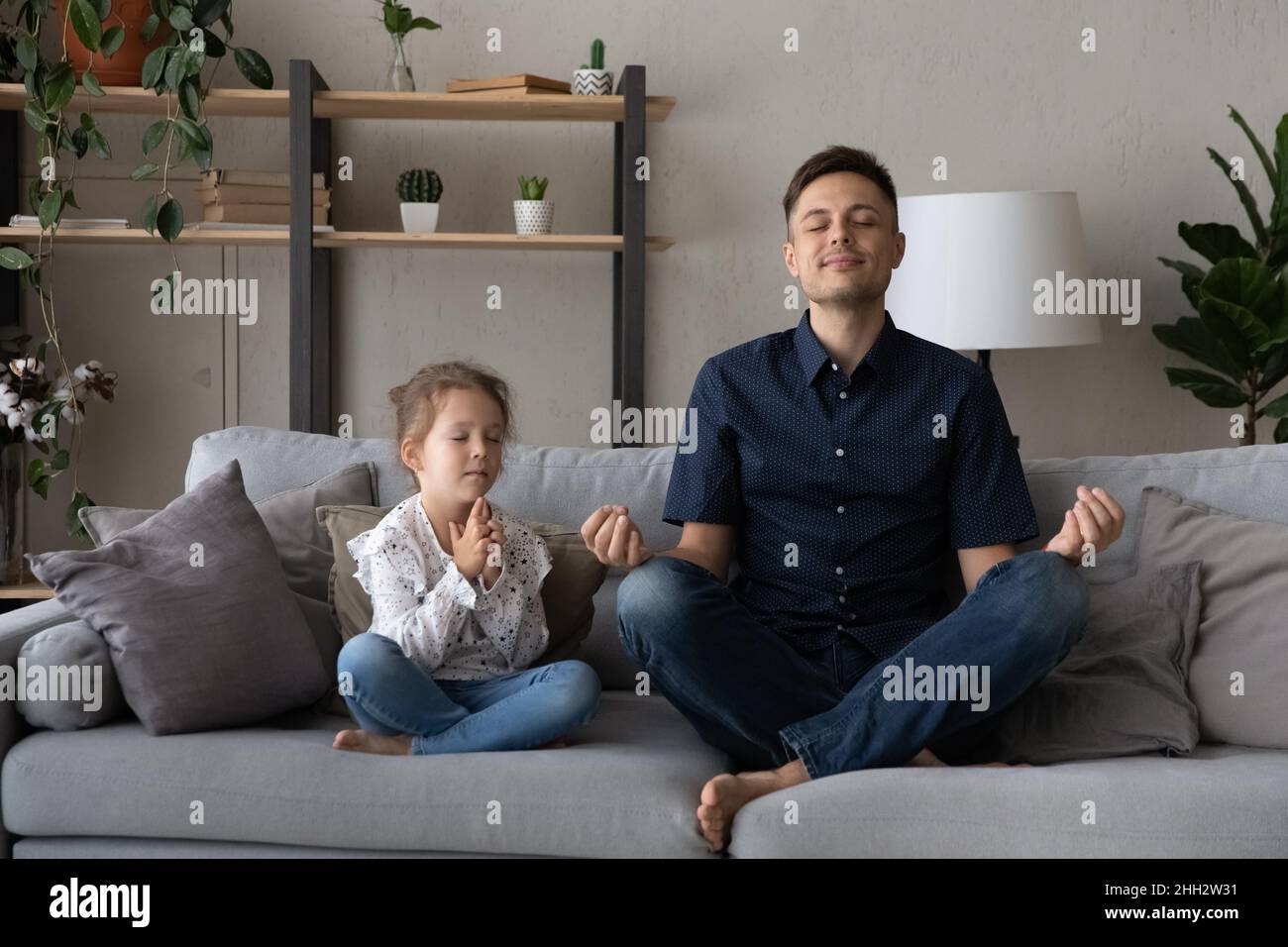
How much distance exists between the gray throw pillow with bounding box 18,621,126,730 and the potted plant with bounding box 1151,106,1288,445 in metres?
2.48

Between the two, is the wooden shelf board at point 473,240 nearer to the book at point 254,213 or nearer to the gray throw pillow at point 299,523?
the book at point 254,213

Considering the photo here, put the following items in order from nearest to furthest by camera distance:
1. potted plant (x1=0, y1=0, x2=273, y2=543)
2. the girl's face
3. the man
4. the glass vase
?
1. the man
2. the girl's face
3. potted plant (x1=0, y1=0, x2=273, y2=543)
4. the glass vase

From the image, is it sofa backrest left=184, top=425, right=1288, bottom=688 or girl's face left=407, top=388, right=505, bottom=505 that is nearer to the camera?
girl's face left=407, top=388, right=505, bottom=505

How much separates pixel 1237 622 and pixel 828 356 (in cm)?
70

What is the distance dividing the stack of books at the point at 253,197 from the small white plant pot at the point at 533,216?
0.45m

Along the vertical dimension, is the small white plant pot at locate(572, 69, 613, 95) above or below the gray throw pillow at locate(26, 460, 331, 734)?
above

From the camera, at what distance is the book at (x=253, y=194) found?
2.98 m

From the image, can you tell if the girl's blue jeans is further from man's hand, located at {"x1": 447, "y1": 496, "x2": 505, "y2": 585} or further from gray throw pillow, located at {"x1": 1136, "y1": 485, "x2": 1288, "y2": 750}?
gray throw pillow, located at {"x1": 1136, "y1": 485, "x2": 1288, "y2": 750}

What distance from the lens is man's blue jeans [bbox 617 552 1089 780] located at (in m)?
1.63

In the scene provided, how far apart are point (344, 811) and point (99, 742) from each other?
14.0 inches

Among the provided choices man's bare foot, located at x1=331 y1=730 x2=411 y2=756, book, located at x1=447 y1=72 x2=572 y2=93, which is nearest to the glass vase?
book, located at x1=447 y1=72 x2=572 y2=93

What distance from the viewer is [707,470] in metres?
1.99

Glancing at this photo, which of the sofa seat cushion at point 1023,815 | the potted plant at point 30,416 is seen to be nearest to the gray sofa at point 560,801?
the sofa seat cushion at point 1023,815

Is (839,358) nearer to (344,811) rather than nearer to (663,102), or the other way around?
(344,811)
